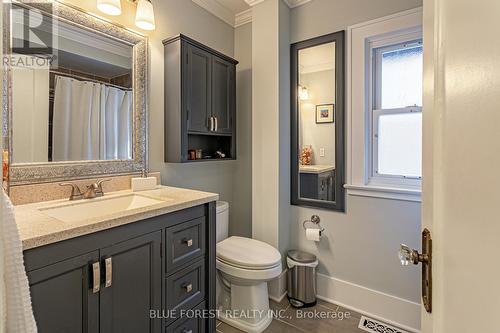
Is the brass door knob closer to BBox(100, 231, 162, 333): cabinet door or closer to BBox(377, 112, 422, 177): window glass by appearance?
BBox(100, 231, 162, 333): cabinet door

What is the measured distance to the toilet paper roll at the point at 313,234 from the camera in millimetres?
2020

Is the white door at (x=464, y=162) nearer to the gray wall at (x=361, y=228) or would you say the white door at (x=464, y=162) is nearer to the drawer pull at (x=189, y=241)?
the drawer pull at (x=189, y=241)

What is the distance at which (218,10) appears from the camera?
7.55ft

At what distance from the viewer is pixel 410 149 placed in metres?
1.80

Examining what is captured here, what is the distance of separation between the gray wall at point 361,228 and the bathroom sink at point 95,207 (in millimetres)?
1330

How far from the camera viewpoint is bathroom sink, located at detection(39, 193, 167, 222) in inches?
48.5

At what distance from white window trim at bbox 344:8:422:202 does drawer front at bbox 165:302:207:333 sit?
4.57 ft

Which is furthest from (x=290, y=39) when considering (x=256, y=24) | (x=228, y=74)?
(x=228, y=74)

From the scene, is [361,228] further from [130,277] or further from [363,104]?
[130,277]

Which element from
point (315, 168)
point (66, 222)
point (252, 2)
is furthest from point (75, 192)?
point (252, 2)

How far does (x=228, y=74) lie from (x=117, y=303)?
182 centimetres

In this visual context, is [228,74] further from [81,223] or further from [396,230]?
[396,230]

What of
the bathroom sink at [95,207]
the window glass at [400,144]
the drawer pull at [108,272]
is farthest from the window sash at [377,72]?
the drawer pull at [108,272]

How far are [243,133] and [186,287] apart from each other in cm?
155
